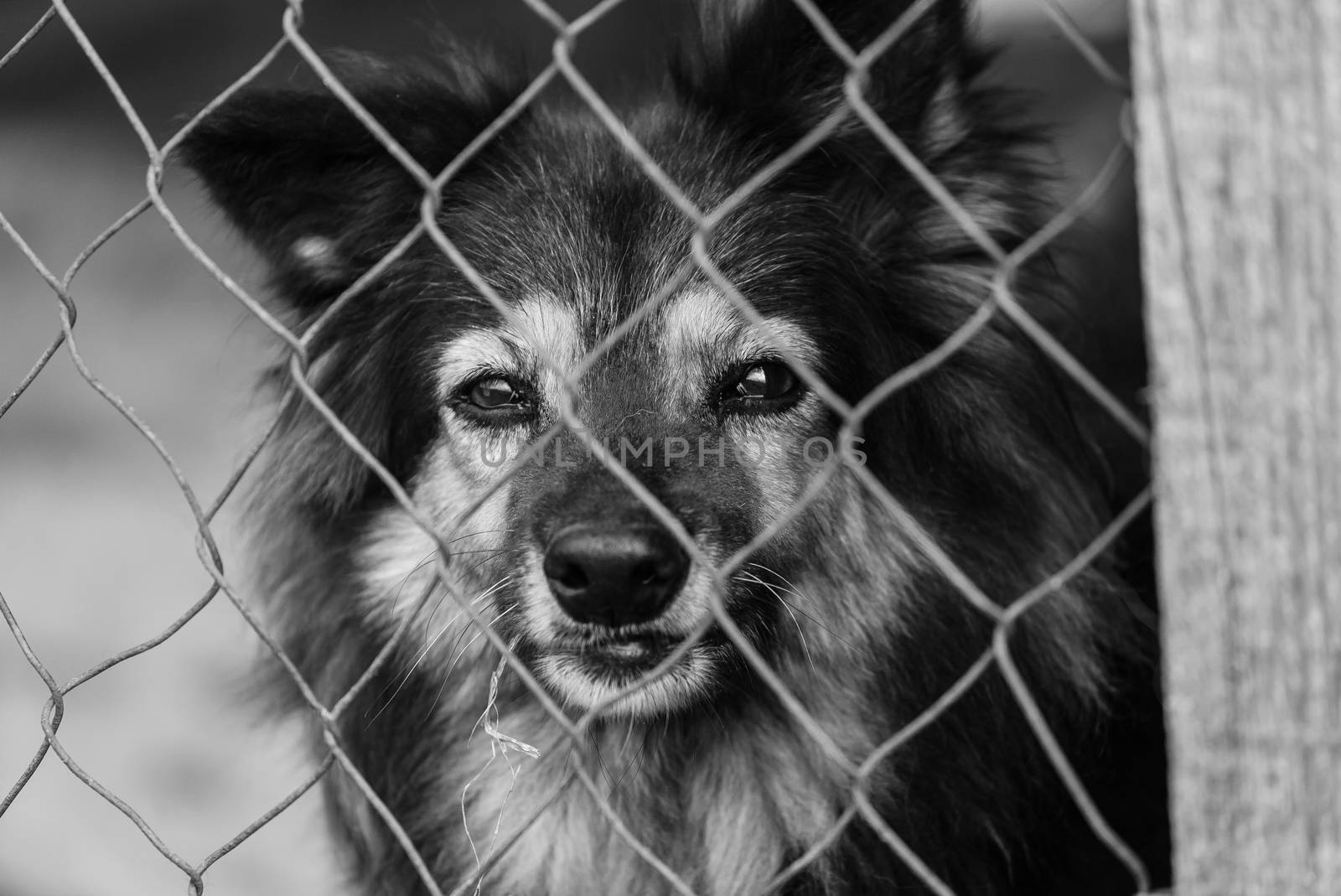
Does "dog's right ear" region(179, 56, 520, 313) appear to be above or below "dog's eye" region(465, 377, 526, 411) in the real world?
above

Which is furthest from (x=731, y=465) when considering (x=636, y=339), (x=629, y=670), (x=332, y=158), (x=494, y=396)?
(x=332, y=158)

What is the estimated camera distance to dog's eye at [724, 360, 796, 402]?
86.1 inches

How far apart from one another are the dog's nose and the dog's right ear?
0.93 m

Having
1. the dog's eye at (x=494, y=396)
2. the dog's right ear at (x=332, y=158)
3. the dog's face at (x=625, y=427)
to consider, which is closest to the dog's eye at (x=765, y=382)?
the dog's face at (x=625, y=427)

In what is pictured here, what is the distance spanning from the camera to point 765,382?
7.19 ft

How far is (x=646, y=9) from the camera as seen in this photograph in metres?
4.35

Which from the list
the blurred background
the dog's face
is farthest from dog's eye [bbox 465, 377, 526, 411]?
the blurred background

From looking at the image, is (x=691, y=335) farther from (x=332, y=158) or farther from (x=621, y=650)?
(x=332, y=158)

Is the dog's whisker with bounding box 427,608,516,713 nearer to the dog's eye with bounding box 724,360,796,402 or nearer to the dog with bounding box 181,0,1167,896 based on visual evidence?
the dog with bounding box 181,0,1167,896

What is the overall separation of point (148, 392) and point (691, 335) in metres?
3.40

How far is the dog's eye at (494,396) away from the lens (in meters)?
2.30

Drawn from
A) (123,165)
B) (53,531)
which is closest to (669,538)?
(53,531)

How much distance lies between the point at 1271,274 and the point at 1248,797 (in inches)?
17.9

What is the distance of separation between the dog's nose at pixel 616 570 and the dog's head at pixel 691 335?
31 mm
